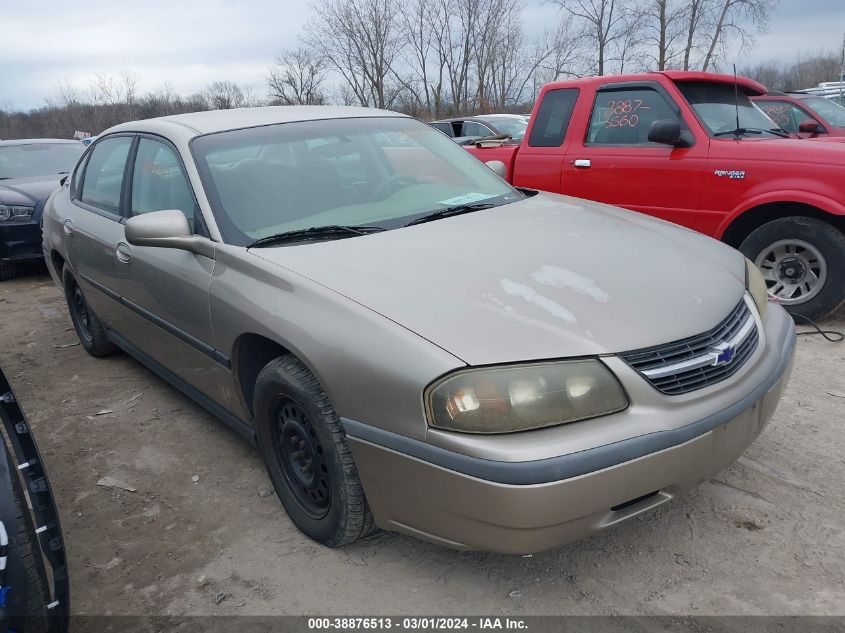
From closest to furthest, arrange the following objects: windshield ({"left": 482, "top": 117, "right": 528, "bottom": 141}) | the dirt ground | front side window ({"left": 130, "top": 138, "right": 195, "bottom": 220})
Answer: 1. the dirt ground
2. front side window ({"left": 130, "top": 138, "right": 195, "bottom": 220})
3. windshield ({"left": 482, "top": 117, "right": 528, "bottom": 141})

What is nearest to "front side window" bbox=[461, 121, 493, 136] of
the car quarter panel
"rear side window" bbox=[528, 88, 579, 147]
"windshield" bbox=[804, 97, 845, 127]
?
"windshield" bbox=[804, 97, 845, 127]

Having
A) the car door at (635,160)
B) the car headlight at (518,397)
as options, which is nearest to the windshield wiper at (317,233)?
the car headlight at (518,397)

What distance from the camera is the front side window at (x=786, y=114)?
25.9ft

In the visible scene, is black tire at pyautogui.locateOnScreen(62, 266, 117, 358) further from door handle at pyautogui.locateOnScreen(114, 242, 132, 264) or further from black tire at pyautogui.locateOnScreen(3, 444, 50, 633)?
black tire at pyautogui.locateOnScreen(3, 444, 50, 633)

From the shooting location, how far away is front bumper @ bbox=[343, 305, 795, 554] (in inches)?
73.2

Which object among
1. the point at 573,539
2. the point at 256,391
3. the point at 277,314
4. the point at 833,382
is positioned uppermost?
the point at 277,314

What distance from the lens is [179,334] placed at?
3121mm

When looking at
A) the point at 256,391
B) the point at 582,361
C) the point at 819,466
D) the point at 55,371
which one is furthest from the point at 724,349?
the point at 55,371

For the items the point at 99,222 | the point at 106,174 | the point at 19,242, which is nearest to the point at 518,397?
the point at 99,222

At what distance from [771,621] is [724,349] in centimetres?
84

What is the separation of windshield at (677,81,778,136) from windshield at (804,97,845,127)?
3.26m

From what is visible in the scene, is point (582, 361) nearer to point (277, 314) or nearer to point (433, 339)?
point (433, 339)

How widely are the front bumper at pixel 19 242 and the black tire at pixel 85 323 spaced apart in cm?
317

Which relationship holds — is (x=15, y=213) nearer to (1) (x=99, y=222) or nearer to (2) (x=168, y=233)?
A: (1) (x=99, y=222)
